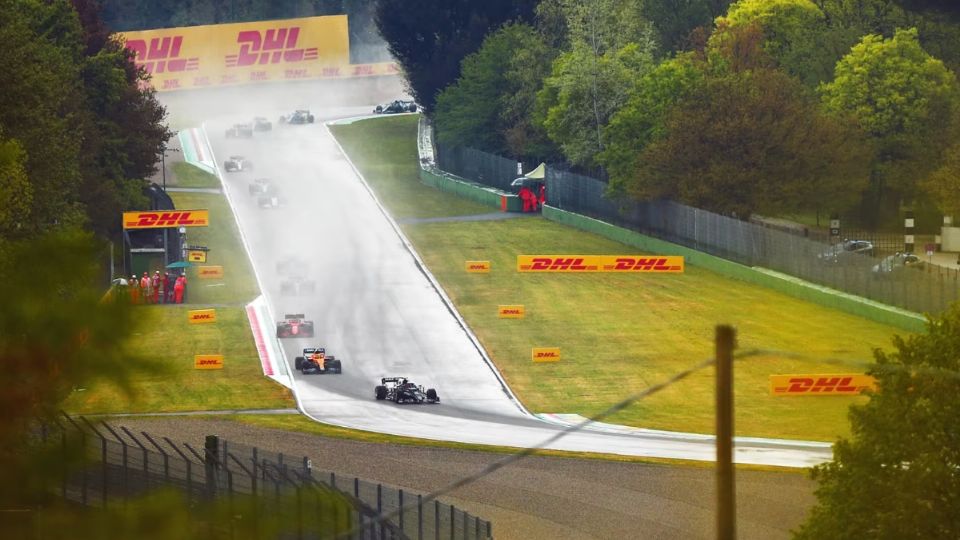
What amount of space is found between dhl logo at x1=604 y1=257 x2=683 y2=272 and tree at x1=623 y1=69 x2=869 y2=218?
5.33 metres

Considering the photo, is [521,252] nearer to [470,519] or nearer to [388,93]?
[470,519]

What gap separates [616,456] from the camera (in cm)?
4109

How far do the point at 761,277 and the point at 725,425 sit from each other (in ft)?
199

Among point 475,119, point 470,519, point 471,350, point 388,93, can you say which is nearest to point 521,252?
point 471,350

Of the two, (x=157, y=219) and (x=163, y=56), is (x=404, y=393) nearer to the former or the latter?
(x=157, y=219)

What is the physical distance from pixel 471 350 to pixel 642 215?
28.8 meters

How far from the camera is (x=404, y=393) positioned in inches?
1989

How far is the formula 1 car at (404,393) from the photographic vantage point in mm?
50500

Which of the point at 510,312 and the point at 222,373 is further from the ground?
the point at 510,312

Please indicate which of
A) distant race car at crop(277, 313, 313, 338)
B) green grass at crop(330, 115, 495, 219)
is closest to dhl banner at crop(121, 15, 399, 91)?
green grass at crop(330, 115, 495, 219)

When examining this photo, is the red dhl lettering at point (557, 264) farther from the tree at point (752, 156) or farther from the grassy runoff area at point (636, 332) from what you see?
the tree at point (752, 156)

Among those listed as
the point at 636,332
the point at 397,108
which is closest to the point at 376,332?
the point at 636,332

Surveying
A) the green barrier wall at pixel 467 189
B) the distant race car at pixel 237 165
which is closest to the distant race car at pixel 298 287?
the green barrier wall at pixel 467 189

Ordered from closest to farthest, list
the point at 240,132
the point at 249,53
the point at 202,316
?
the point at 202,316 < the point at 240,132 < the point at 249,53
